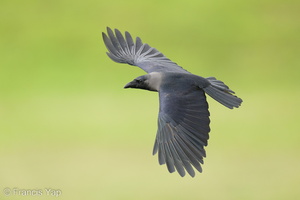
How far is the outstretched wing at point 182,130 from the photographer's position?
4852mm

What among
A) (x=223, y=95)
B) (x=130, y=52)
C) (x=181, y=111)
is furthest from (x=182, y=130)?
(x=130, y=52)

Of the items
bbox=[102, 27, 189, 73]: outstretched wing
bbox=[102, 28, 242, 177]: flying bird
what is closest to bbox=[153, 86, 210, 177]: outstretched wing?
bbox=[102, 28, 242, 177]: flying bird

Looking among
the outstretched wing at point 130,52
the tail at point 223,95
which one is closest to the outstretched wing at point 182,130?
the tail at point 223,95

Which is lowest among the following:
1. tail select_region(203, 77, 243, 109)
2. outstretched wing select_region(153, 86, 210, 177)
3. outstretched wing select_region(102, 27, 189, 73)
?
outstretched wing select_region(153, 86, 210, 177)

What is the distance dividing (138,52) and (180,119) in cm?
127

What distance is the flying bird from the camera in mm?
4871

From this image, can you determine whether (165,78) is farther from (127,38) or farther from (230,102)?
(127,38)

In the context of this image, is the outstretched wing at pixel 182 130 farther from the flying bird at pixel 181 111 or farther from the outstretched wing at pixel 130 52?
the outstretched wing at pixel 130 52

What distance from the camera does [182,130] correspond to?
5.04 meters

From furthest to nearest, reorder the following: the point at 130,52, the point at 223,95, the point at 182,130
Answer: the point at 130,52, the point at 223,95, the point at 182,130

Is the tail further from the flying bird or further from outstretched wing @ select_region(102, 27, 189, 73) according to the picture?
outstretched wing @ select_region(102, 27, 189, 73)

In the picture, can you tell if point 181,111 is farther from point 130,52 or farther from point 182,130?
point 130,52

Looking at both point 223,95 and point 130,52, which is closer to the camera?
point 223,95

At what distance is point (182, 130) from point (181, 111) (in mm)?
154
